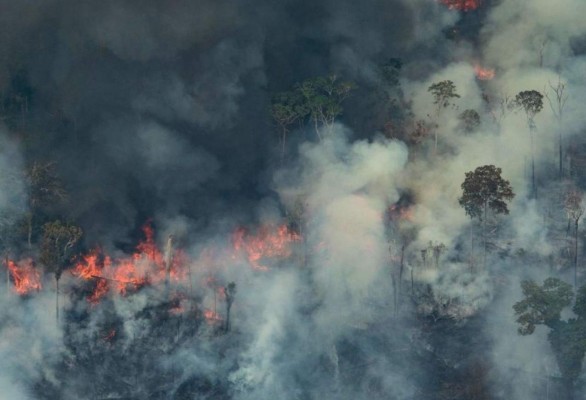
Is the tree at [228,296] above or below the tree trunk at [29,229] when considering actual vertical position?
below

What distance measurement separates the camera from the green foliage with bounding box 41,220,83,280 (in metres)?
74.6

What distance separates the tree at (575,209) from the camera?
253 feet

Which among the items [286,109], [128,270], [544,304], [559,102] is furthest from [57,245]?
[559,102]

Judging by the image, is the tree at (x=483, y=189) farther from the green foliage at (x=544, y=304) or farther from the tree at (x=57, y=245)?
the tree at (x=57, y=245)

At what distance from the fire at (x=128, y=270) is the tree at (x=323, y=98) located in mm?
26141

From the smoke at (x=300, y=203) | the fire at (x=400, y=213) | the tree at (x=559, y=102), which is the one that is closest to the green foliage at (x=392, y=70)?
the smoke at (x=300, y=203)

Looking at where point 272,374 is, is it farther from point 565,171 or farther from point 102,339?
point 565,171

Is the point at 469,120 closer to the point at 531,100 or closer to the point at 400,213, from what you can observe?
the point at 531,100

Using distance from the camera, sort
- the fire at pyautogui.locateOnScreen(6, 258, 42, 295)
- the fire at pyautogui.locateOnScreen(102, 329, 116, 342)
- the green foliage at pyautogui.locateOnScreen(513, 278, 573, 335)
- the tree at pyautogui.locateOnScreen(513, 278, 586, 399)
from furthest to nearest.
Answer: the fire at pyautogui.locateOnScreen(6, 258, 42, 295) < the fire at pyautogui.locateOnScreen(102, 329, 116, 342) < the green foliage at pyautogui.locateOnScreen(513, 278, 573, 335) < the tree at pyautogui.locateOnScreen(513, 278, 586, 399)

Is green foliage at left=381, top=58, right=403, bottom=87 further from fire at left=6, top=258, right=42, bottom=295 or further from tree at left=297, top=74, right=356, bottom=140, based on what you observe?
fire at left=6, top=258, right=42, bottom=295

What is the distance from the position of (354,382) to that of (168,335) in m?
19.1

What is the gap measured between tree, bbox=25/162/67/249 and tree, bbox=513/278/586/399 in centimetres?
5144

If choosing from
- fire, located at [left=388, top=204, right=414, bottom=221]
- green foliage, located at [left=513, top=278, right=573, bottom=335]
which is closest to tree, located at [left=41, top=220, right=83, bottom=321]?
fire, located at [left=388, top=204, right=414, bottom=221]

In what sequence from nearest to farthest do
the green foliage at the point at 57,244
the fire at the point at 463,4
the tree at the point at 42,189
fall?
1. the green foliage at the point at 57,244
2. the tree at the point at 42,189
3. the fire at the point at 463,4
